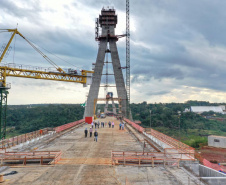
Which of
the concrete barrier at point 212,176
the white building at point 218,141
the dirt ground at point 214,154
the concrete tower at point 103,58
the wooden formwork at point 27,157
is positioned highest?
the concrete tower at point 103,58

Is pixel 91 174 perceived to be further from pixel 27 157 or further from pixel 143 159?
pixel 27 157

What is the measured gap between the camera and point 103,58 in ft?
211

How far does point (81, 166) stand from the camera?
47.5ft

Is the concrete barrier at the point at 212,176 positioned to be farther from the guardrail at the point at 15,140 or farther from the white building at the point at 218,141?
the white building at the point at 218,141

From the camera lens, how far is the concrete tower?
206 ft

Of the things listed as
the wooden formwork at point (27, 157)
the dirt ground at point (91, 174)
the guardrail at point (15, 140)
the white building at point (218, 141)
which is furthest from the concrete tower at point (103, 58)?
the dirt ground at point (91, 174)

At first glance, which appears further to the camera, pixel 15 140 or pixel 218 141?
pixel 218 141

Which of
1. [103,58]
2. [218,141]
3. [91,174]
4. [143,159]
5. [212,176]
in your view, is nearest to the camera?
[91,174]

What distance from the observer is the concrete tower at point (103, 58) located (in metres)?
62.8

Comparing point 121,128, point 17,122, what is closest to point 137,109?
point 17,122

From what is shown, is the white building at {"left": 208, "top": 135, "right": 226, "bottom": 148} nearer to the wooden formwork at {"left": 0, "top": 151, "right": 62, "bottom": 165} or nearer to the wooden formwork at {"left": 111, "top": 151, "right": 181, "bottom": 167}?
the wooden formwork at {"left": 111, "top": 151, "right": 181, "bottom": 167}

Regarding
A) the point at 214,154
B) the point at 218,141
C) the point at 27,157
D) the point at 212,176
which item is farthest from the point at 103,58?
the point at 212,176

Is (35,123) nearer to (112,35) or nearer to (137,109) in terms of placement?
(112,35)

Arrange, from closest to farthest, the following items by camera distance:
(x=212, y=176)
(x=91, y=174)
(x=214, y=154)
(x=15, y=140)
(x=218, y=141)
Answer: (x=91, y=174), (x=212, y=176), (x=15, y=140), (x=214, y=154), (x=218, y=141)
